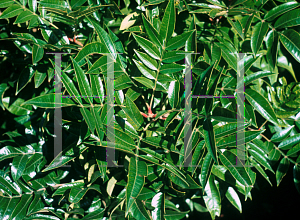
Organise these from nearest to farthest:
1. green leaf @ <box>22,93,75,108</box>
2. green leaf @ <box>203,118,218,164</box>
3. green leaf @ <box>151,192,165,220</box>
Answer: green leaf @ <box>203,118,218,164</box>
green leaf @ <box>22,93,75,108</box>
green leaf @ <box>151,192,165,220</box>

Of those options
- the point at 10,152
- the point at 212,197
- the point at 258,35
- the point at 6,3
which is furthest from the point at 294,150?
the point at 6,3

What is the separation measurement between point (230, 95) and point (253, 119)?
14 cm

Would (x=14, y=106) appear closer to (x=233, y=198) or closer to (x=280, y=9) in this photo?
(x=233, y=198)

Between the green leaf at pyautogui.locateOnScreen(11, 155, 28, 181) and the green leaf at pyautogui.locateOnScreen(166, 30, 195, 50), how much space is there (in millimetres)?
833

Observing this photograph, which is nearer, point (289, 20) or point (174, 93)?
point (174, 93)

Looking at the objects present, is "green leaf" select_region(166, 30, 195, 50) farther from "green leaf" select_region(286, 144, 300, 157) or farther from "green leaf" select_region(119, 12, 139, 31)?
"green leaf" select_region(286, 144, 300, 157)

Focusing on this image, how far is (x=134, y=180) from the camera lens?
0.76 meters

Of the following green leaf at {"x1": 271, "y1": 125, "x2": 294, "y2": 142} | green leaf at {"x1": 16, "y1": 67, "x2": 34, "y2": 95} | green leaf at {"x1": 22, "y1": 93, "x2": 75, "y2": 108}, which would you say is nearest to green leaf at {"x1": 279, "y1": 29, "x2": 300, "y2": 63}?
green leaf at {"x1": 271, "y1": 125, "x2": 294, "y2": 142}

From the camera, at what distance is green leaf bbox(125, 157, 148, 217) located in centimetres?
73

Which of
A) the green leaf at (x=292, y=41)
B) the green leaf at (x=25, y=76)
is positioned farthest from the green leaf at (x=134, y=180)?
the green leaf at (x=292, y=41)

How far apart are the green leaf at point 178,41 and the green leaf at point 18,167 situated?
833 millimetres

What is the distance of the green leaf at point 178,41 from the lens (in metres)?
0.92

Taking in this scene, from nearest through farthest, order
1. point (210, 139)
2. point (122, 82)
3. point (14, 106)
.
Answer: point (210, 139)
point (122, 82)
point (14, 106)

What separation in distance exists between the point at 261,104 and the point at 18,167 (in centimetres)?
110
